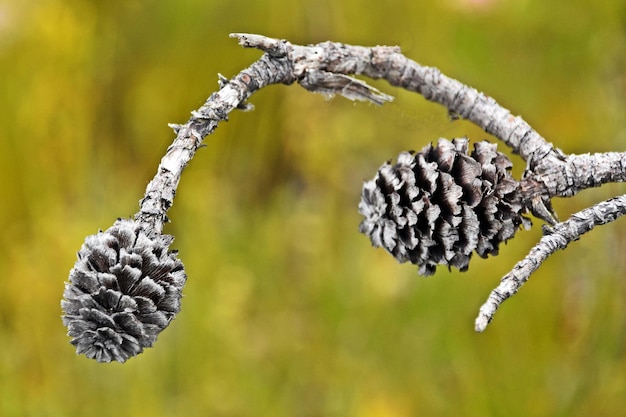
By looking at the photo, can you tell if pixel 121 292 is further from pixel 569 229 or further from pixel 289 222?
pixel 289 222

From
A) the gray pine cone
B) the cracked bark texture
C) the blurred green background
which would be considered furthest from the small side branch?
the blurred green background

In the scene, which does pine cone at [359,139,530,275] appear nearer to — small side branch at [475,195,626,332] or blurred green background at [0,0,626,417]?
small side branch at [475,195,626,332]

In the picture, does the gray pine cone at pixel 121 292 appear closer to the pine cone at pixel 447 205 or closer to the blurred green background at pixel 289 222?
the pine cone at pixel 447 205

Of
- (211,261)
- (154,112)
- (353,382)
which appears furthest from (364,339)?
(154,112)

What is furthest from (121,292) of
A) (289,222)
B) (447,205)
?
(289,222)

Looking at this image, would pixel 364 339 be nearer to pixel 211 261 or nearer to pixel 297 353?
pixel 297 353
